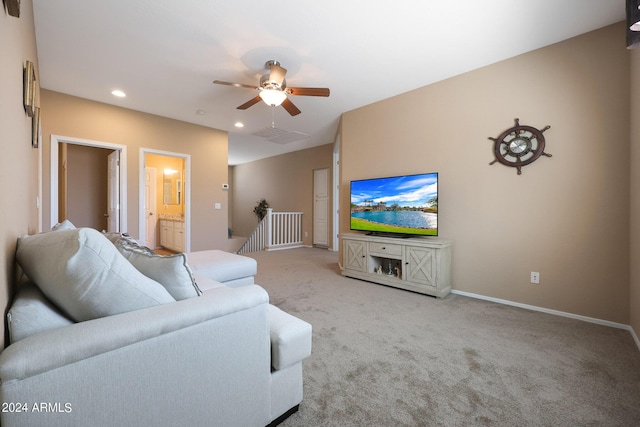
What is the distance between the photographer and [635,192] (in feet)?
6.93

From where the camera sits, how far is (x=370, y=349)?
1948 mm

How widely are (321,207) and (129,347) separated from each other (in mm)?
6130

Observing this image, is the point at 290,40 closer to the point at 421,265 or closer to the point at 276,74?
the point at 276,74

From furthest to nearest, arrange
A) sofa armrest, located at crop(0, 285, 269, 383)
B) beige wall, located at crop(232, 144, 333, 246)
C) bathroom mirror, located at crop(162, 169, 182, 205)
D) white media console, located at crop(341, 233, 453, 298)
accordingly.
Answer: beige wall, located at crop(232, 144, 333, 246) < bathroom mirror, located at crop(162, 169, 182, 205) < white media console, located at crop(341, 233, 453, 298) < sofa armrest, located at crop(0, 285, 269, 383)

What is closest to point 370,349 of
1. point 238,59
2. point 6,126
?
point 6,126

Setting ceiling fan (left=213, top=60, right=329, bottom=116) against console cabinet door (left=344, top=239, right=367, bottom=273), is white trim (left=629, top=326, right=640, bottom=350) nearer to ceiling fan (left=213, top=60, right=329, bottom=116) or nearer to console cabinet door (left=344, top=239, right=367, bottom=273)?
console cabinet door (left=344, top=239, right=367, bottom=273)

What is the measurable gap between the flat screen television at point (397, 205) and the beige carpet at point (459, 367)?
0.95 meters

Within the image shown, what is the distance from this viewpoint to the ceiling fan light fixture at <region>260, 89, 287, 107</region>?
286 cm

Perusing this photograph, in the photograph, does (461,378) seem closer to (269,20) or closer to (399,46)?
(399,46)

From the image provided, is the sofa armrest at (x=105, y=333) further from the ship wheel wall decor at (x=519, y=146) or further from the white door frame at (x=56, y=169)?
the white door frame at (x=56, y=169)

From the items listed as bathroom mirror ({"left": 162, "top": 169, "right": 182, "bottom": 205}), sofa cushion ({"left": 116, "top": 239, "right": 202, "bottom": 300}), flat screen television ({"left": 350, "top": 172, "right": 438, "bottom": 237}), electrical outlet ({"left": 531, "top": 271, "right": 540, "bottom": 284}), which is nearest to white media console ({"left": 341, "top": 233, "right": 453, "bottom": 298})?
flat screen television ({"left": 350, "top": 172, "right": 438, "bottom": 237})

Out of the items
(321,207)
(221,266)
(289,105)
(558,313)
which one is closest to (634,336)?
(558,313)


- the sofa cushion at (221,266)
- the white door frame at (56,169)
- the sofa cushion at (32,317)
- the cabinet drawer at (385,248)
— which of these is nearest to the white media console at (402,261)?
the cabinet drawer at (385,248)

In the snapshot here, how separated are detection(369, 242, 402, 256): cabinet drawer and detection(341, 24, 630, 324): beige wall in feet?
2.01
